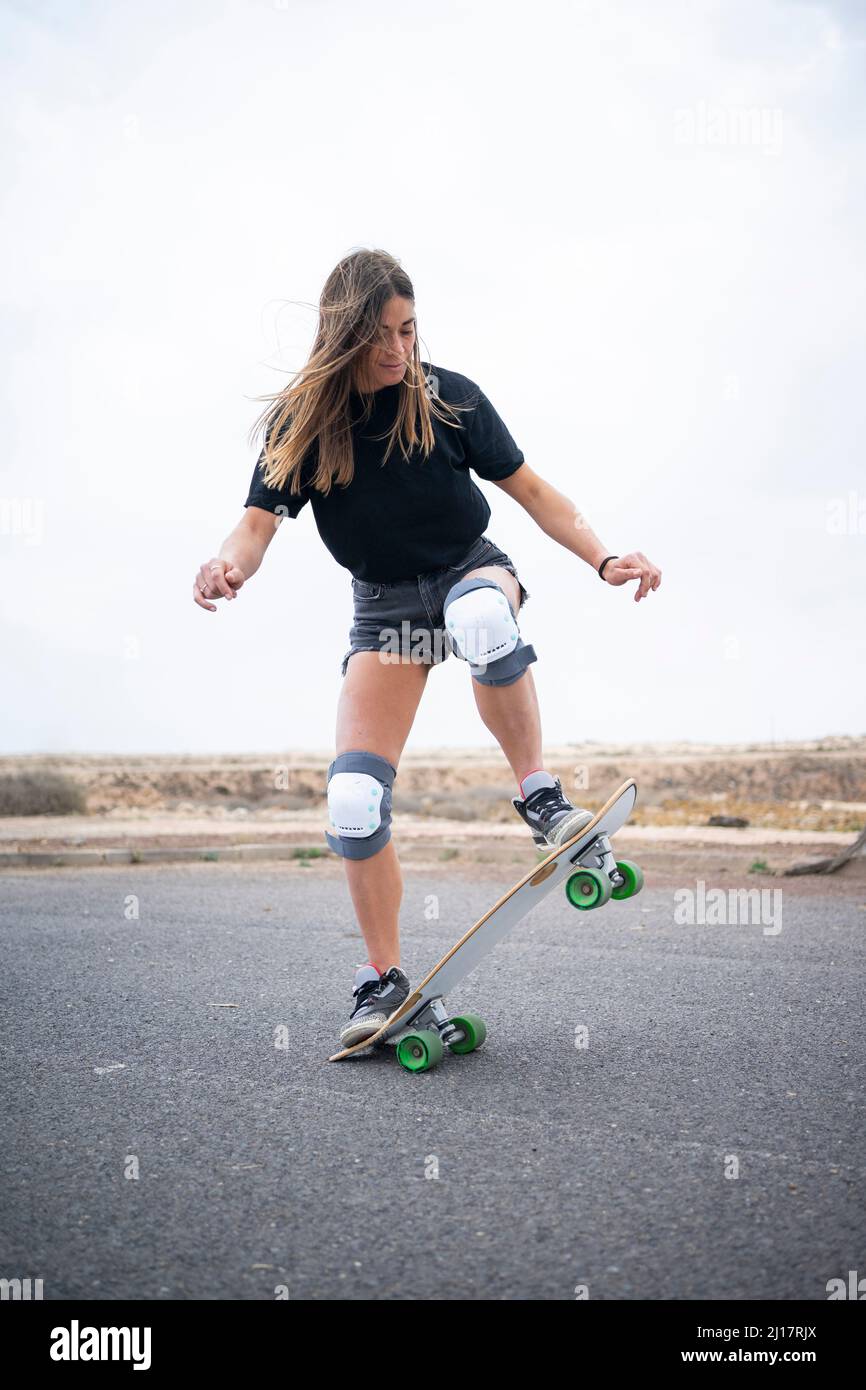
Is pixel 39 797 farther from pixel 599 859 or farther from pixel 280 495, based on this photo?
pixel 599 859

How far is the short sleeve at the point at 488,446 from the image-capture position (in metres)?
3.94

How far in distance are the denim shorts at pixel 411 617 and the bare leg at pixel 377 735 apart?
5 cm

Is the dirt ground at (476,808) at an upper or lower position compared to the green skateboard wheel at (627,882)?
upper

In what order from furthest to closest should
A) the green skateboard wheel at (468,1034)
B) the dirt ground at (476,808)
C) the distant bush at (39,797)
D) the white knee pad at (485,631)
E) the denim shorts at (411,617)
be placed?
the distant bush at (39,797)
the dirt ground at (476,808)
the denim shorts at (411,617)
the green skateboard wheel at (468,1034)
the white knee pad at (485,631)

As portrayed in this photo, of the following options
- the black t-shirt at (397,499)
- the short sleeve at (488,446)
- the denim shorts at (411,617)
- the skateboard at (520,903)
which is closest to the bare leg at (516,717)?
the denim shorts at (411,617)

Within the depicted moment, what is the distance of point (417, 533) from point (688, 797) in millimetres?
29054

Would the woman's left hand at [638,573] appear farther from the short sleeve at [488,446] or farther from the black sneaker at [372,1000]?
the black sneaker at [372,1000]

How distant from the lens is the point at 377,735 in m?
3.79

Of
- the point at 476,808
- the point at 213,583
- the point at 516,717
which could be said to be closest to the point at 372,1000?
the point at 516,717

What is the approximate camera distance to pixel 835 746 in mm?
52969

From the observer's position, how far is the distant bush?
1046 inches

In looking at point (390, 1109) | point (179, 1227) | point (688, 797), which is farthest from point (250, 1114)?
point (688, 797)

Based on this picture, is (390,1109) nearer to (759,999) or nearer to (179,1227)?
(179,1227)

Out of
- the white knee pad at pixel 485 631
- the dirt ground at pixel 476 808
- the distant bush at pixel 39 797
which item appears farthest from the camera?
the distant bush at pixel 39 797
